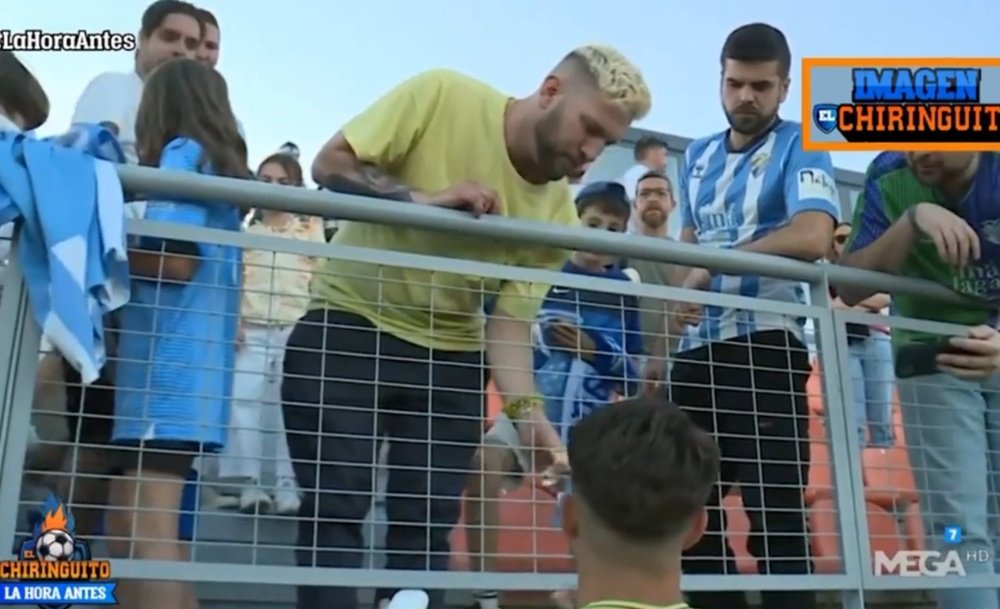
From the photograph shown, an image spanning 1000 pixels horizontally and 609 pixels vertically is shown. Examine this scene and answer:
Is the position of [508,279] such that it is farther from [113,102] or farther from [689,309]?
[113,102]

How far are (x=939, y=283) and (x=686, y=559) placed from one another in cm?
97

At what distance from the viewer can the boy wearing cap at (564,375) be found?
2184 millimetres

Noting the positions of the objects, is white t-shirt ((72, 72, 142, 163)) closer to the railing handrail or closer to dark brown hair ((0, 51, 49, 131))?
dark brown hair ((0, 51, 49, 131))

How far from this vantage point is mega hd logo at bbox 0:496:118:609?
5.49ft

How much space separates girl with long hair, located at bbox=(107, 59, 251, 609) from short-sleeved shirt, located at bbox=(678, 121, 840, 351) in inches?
42.8

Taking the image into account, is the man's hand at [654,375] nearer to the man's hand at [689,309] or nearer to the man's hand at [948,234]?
the man's hand at [689,309]

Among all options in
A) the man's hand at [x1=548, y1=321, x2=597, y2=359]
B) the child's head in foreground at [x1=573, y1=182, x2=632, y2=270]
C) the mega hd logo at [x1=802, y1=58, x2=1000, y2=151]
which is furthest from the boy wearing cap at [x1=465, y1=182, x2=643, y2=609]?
the child's head in foreground at [x1=573, y1=182, x2=632, y2=270]

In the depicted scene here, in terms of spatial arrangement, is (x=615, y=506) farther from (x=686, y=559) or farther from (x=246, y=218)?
(x=246, y=218)

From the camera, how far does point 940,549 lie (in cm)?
244

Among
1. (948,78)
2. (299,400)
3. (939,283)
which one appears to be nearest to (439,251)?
(299,400)

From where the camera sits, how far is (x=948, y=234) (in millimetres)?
2482

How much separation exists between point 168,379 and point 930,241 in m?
1.77

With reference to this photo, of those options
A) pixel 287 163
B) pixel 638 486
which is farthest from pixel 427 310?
pixel 287 163

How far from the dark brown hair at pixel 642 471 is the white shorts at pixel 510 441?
0.78 m
